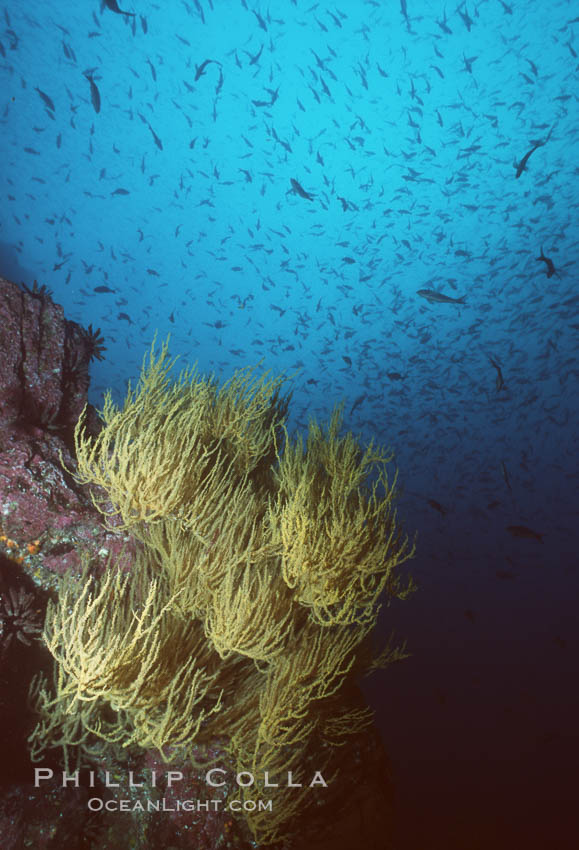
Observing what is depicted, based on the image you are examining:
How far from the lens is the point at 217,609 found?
254 centimetres

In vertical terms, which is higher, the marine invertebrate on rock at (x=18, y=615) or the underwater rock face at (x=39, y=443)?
the underwater rock face at (x=39, y=443)

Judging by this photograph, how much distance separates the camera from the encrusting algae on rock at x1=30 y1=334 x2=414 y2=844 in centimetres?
261

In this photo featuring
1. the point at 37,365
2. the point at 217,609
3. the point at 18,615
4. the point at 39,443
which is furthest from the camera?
the point at 37,365

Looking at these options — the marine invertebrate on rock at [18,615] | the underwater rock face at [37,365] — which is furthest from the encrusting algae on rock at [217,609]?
the underwater rock face at [37,365]

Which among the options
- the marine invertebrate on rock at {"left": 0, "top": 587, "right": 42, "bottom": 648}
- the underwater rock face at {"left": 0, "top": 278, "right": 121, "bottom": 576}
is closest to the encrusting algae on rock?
the marine invertebrate on rock at {"left": 0, "top": 587, "right": 42, "bottom": 648}

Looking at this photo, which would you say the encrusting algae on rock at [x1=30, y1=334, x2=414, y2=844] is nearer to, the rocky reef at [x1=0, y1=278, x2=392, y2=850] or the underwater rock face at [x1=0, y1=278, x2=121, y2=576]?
the rocky reef at [x1=0, y1=278, x2=392, y2=850]

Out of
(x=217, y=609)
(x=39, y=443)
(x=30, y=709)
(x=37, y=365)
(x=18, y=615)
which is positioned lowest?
(x=30, y=709)

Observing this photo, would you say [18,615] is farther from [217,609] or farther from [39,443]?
[217,609]

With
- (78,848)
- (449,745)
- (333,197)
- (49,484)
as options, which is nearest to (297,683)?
(78,848)

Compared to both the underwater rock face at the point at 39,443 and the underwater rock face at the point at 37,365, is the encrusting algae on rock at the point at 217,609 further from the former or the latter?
the underwater rock face at the point at 37,365

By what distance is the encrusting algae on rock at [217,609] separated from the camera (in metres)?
2.61

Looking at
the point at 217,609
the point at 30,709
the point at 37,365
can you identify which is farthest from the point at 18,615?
the point at 37,365

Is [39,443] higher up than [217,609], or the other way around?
[39,443]

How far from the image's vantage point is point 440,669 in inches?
1417
